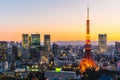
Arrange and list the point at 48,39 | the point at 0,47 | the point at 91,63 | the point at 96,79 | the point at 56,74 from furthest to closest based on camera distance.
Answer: the point at 48,39, the point at 0,47, the point at 91,63, the point at 56,74, the point at 96,79

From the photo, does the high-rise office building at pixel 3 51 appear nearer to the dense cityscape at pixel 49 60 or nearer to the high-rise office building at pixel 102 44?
the dense cityscape at pixel 49 60

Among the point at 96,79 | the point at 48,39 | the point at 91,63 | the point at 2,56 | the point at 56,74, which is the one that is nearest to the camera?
the point at 96,79

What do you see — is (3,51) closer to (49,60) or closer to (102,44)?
(49,60)

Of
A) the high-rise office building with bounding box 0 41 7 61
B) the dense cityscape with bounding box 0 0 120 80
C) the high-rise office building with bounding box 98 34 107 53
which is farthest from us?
the high-rise office building with bounding box 98 34 107 53

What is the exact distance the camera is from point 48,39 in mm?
63312

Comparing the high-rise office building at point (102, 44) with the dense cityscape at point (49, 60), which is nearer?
the dense cityscape at point (49, 60)

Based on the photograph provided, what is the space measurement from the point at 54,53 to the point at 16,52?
290 inches

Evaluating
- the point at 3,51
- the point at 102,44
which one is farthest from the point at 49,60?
the point at 102,44

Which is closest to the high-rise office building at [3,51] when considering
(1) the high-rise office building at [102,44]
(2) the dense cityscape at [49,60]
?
(2) the dense cityscape at [49,60]

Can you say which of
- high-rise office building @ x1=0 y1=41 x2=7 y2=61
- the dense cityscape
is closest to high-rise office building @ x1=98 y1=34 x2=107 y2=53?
the dense cityscape

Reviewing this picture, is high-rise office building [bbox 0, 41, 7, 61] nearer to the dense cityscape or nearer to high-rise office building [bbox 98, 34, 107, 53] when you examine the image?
the dense cityscape

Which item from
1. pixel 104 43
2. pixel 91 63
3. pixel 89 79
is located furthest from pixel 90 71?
pixel 104 43

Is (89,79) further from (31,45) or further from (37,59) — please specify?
(31,45)

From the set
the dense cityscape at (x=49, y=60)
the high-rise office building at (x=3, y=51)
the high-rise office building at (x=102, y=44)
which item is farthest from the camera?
the high-rise office building at (x=102, y=44)
